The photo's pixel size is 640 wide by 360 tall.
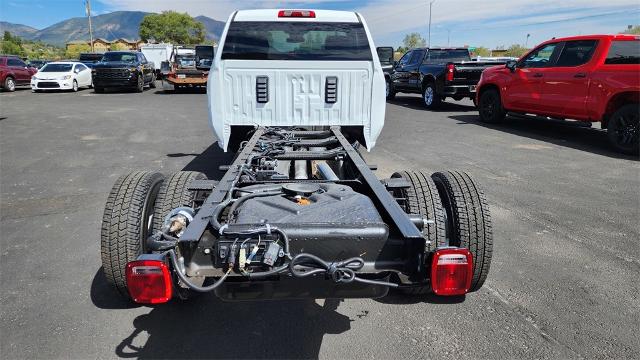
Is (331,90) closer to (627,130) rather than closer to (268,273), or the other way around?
(268,273)

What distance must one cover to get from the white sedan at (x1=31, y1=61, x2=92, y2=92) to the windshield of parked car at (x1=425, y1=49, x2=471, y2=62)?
51.9 ft

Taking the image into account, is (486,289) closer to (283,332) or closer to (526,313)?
(526,313)

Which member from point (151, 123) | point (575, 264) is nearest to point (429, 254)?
point (575, 264)

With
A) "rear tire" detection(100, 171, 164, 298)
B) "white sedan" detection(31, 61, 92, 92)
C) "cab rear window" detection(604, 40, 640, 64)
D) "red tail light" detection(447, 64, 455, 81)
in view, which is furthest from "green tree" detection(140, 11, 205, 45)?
"rear tire" detection(100, 171, 164, 298)

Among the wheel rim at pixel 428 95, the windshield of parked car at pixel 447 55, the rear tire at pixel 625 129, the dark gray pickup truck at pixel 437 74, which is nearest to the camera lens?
the rear tire at pixel 625 129

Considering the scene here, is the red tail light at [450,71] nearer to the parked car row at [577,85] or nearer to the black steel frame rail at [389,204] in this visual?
the parked car row at [577,85]

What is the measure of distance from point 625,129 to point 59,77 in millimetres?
21073

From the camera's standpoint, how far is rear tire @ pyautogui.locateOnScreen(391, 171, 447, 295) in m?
2.83

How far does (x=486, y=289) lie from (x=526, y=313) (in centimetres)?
36

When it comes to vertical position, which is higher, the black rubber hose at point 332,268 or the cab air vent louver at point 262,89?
the cab air vent louver at point 262,89

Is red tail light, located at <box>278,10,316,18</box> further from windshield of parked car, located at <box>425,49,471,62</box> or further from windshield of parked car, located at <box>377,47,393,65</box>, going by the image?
windshield of parked car, located at <box>425,49,471,62</box>

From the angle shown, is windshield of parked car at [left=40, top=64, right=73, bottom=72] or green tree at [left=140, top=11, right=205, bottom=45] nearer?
windshield of parked car at [left=40, top=64, right=73, bottom=72]

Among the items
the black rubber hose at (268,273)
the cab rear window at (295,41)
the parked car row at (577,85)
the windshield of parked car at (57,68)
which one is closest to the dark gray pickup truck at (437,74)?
the parked car row at (577,85)

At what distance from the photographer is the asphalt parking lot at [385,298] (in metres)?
2.64
